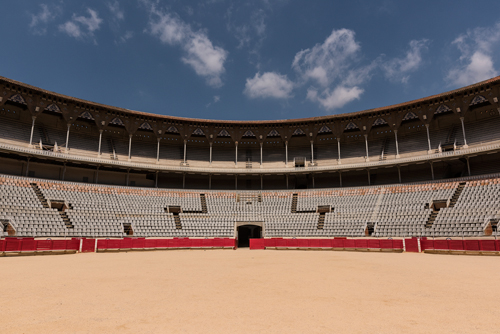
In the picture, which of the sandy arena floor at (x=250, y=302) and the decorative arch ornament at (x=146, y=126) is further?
the decorative arch ornament at (x=146, y=126)

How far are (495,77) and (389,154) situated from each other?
14630mm

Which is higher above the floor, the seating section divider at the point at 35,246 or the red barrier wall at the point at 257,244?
the seating section divider at the point at 35,246

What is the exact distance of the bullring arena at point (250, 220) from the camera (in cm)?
767

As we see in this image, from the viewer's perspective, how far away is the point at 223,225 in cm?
3491

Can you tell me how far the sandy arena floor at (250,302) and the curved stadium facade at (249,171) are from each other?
61.6ft

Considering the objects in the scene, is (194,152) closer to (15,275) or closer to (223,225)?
(223,225)

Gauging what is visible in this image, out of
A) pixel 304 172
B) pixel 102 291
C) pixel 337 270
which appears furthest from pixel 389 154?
pixel 102 291

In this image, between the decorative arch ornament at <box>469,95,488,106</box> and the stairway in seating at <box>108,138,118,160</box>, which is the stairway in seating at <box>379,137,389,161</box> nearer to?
the decorative arch ornament at <box>469,95,488,106</box>

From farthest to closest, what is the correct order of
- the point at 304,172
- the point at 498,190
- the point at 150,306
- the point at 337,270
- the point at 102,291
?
the point at 304,172 < the point at 498,190 < the point at 337,270 < the point at 102,291 < the point at 150,306

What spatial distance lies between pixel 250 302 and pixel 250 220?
27681mm

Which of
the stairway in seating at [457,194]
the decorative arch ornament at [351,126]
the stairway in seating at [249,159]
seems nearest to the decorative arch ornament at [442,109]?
the decorative arch ornament at [351,126]

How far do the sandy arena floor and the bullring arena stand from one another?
0.23 ft

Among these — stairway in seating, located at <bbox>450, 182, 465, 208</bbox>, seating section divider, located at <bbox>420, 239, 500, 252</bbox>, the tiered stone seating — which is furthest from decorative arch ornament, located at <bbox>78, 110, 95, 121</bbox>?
stairway in seating, located at <bbox>450, 182, 465, 208</bbox>

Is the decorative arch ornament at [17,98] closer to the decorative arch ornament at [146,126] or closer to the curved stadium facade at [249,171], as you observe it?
the curved stadium facade at [249,171]
